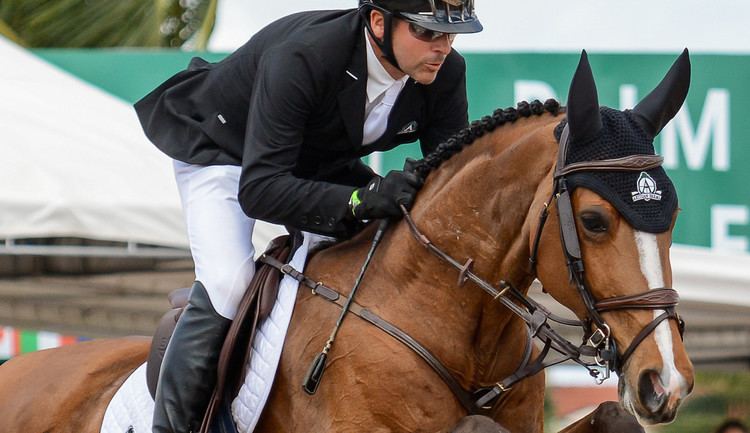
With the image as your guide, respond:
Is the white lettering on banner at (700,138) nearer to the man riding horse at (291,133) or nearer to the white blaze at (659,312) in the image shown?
the man riding horse at (291,133)

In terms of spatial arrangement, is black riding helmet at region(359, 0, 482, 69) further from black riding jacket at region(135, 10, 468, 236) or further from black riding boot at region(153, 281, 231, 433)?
black riding boot at region(153, 281, 231, 433)

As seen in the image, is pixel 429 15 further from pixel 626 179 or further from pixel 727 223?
pixel 727 223

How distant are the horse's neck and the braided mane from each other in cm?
2

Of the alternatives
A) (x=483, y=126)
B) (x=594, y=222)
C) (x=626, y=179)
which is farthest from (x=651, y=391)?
(x=483, y=126)

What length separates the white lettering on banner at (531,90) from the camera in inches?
286

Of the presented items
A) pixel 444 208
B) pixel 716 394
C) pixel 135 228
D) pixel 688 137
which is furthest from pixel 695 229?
pixel 716 394

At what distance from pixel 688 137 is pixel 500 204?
3894mm

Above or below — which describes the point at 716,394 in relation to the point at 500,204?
below

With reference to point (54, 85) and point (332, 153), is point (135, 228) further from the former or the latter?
point (332, 153)

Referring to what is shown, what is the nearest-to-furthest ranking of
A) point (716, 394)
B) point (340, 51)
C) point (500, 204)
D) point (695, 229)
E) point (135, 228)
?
point (500, 204) → point (340, 51) → point (135, 228) → point (695, 229) → point (716, 394)

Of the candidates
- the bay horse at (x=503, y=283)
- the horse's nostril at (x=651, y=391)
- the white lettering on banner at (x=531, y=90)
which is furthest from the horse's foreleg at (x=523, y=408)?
the white lettering on banner at (x=531, y=90)

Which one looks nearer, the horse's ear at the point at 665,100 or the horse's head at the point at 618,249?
the horse's head at the point at 618,249

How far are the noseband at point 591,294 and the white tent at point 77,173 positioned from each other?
2.48 meters

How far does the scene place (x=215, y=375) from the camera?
3.82 m
